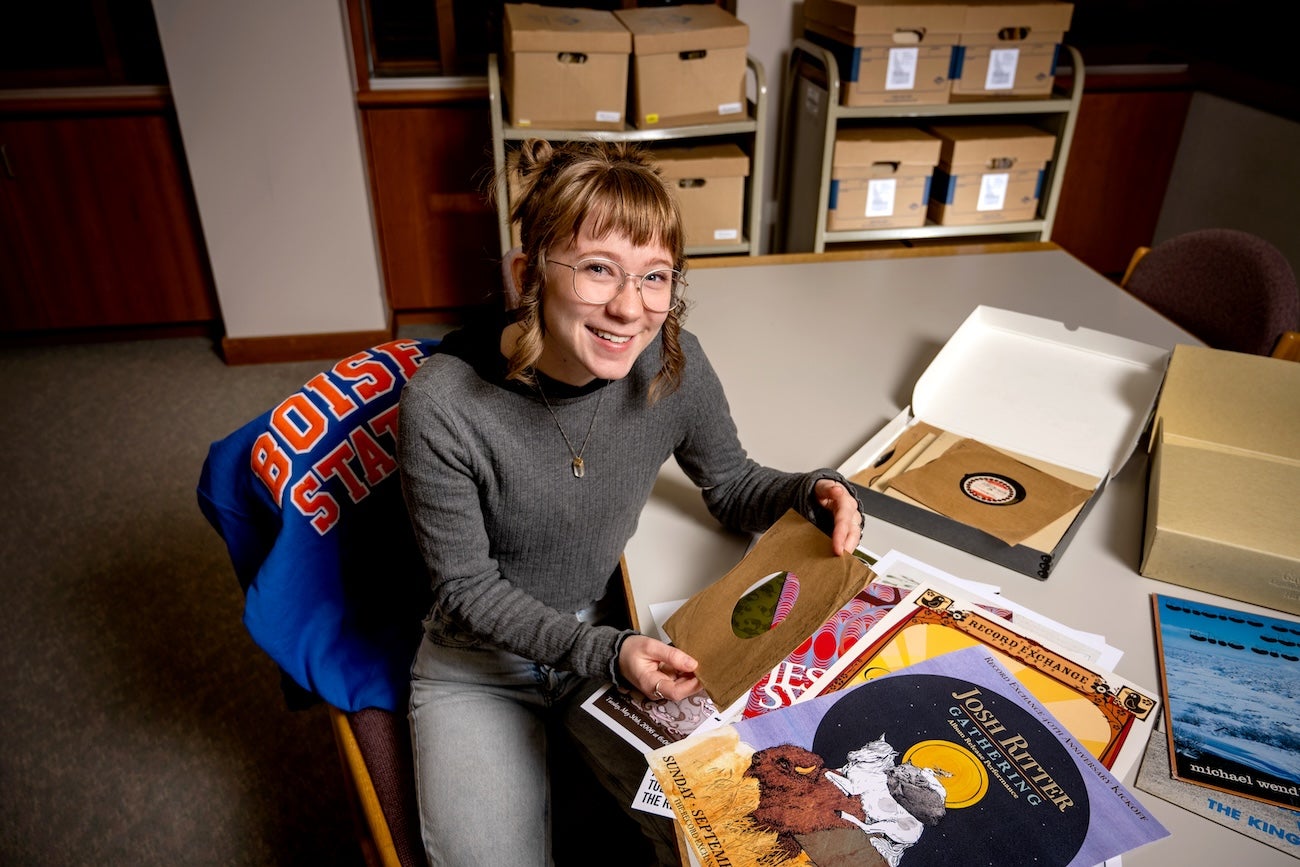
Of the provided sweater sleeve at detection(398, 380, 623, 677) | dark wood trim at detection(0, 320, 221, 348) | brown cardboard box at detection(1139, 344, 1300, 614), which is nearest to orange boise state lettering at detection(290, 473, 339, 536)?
sweater sleeve at detection(398, 380, 623, 677)

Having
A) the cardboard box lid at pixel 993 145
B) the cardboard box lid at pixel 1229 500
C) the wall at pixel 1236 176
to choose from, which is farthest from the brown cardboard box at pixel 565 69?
the wall at pixel 1236 176

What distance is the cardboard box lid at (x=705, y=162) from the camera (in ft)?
8.52

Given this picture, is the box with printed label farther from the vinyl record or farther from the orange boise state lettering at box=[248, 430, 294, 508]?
the orange boise state lettering at box=[248, 430, 294, 508]

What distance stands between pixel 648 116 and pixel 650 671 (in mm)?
2044

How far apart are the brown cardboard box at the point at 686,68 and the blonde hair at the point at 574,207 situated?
160cm

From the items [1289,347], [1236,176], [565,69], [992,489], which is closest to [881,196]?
[565,69]

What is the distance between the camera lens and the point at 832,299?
1.87 m

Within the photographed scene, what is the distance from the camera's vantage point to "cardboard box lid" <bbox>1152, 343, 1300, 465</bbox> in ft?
4.00

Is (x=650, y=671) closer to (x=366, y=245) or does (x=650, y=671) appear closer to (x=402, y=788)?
(x=402, y=788)

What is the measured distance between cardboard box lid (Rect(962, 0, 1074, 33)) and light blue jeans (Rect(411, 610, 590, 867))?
91.5 inches

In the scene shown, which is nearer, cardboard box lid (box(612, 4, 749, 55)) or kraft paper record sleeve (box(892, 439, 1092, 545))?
kraft paper record sleeve (box(892, 439, 1092, 545))

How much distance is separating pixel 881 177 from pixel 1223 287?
1.12 meters

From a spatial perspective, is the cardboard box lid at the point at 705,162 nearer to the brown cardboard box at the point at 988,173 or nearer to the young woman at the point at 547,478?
the brown cardboard box at the point at 988,173

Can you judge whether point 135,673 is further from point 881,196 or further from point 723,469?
point 881,196
